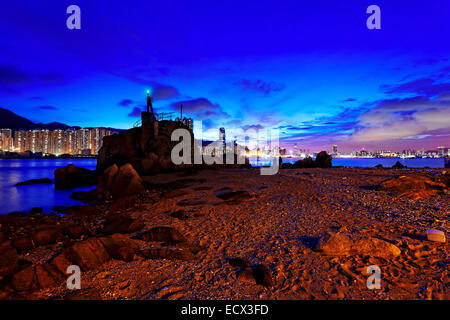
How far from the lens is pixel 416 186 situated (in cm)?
938

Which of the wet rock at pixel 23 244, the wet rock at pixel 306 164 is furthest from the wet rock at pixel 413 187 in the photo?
the wet rock at pixel 306 164

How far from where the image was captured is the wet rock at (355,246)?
408 cm

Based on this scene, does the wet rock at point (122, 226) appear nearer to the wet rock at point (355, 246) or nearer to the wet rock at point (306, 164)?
the wet rock at point (355, 246)

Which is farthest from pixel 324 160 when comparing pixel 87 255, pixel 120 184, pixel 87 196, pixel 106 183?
pixel 87 255

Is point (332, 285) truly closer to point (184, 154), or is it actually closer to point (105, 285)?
point (105, 285)

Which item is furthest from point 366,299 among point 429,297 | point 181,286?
point 181,286

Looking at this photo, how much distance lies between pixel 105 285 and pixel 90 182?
24.9 m

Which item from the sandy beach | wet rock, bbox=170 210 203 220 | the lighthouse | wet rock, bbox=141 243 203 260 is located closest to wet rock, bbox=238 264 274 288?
the sandy beach

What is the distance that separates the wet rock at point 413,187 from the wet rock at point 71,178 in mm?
27092

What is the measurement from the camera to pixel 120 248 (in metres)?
4.77

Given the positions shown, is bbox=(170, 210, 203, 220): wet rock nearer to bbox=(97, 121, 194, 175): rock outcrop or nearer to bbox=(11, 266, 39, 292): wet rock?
bbox=(11, 266, 39, 292): wet rock

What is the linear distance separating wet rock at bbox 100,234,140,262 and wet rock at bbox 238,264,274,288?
8.49 ft

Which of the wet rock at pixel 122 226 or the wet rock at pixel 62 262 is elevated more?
the wet rock at pixel 62 262
